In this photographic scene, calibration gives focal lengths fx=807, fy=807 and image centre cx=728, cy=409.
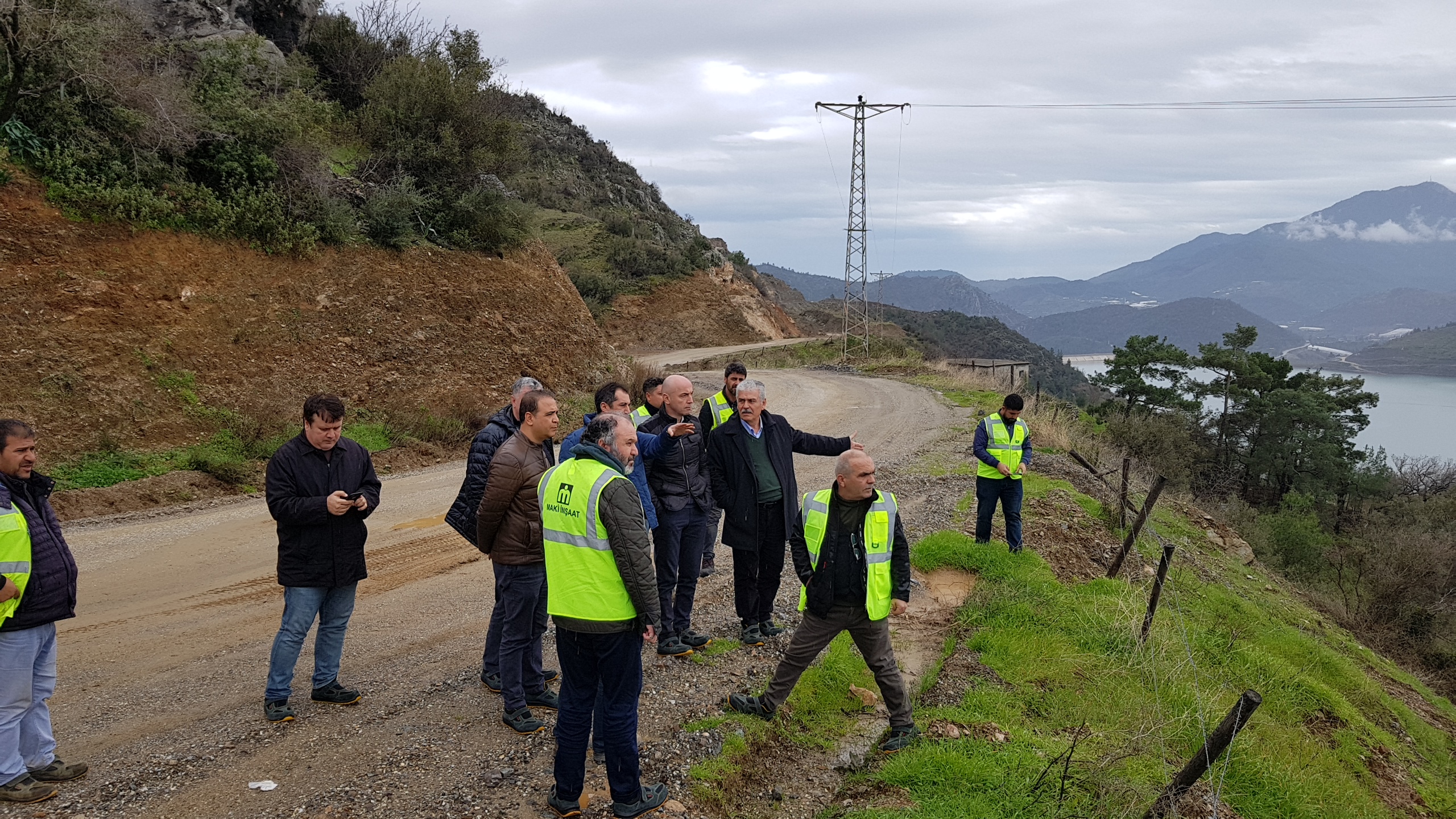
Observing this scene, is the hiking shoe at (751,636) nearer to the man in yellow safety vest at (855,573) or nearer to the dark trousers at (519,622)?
the man in yellow safety vest at (855,573)

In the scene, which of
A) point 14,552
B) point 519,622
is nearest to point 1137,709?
point 519,622

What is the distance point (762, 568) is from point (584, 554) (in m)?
2.77

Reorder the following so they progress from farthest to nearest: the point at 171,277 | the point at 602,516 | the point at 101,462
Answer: the point at 171,277 → the point at 101,462 → the point at 602,516

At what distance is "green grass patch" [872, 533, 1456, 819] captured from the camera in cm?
508

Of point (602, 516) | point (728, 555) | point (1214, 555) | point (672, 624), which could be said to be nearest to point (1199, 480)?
point (1214, 555)

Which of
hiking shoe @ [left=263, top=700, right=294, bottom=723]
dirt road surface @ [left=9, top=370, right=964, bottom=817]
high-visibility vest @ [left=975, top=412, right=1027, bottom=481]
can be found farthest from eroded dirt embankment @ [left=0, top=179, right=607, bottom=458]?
high-visibility vest @ [left=975, top=412, right=1027, bottom=481]

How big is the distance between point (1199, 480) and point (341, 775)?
3646 centimetres

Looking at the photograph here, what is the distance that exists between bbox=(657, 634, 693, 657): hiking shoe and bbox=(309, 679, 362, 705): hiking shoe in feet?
7.21

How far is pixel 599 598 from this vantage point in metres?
4.03

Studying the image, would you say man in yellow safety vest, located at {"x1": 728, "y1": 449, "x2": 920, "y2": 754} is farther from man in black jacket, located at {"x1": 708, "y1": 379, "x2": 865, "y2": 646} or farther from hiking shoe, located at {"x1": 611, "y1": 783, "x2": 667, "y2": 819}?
hiking shoe, located at {"x1": 611, "y1": 783, "x2": 667, "y2": 819}

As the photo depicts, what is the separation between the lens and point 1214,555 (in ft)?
47.9

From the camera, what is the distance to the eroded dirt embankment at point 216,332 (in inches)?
444

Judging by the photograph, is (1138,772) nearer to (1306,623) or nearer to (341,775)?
(341,775)

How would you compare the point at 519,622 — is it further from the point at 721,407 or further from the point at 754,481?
the point at 721,407
